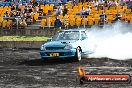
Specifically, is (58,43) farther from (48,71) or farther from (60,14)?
(60,14)

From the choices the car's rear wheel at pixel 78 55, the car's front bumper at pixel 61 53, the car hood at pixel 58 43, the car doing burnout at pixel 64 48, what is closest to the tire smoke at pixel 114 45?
the car doing burnout at pixel 64 48

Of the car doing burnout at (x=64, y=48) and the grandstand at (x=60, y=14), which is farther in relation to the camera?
the grandstand at (x=60, y=14)

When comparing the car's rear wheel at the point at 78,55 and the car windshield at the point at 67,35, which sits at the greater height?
the car windshield at the point at 67,35

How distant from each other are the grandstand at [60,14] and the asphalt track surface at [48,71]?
424 inches

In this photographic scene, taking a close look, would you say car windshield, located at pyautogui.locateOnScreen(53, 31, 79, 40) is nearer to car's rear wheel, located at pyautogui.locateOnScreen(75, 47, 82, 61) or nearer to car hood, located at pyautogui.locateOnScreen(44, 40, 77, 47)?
car hood, located at pyautogui.locateOnScreen(44, 40, 77, 47)

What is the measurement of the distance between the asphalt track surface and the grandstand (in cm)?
1076

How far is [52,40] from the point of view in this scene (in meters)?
19.6

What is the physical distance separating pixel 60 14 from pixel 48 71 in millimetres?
18021

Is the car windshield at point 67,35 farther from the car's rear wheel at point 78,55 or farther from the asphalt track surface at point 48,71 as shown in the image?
the asphalt track surface at point 48,71

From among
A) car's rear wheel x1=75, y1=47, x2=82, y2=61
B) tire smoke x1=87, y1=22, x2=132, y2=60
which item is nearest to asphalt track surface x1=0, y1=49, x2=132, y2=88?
car's rear wheel x1=75, y1=47, x2=82, y2=61

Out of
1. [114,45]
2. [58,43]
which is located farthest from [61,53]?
[114,45]

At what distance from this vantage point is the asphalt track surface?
12.2 meters

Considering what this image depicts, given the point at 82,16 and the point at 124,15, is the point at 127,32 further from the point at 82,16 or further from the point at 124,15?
the point at 82,16

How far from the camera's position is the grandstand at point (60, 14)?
31.2m
